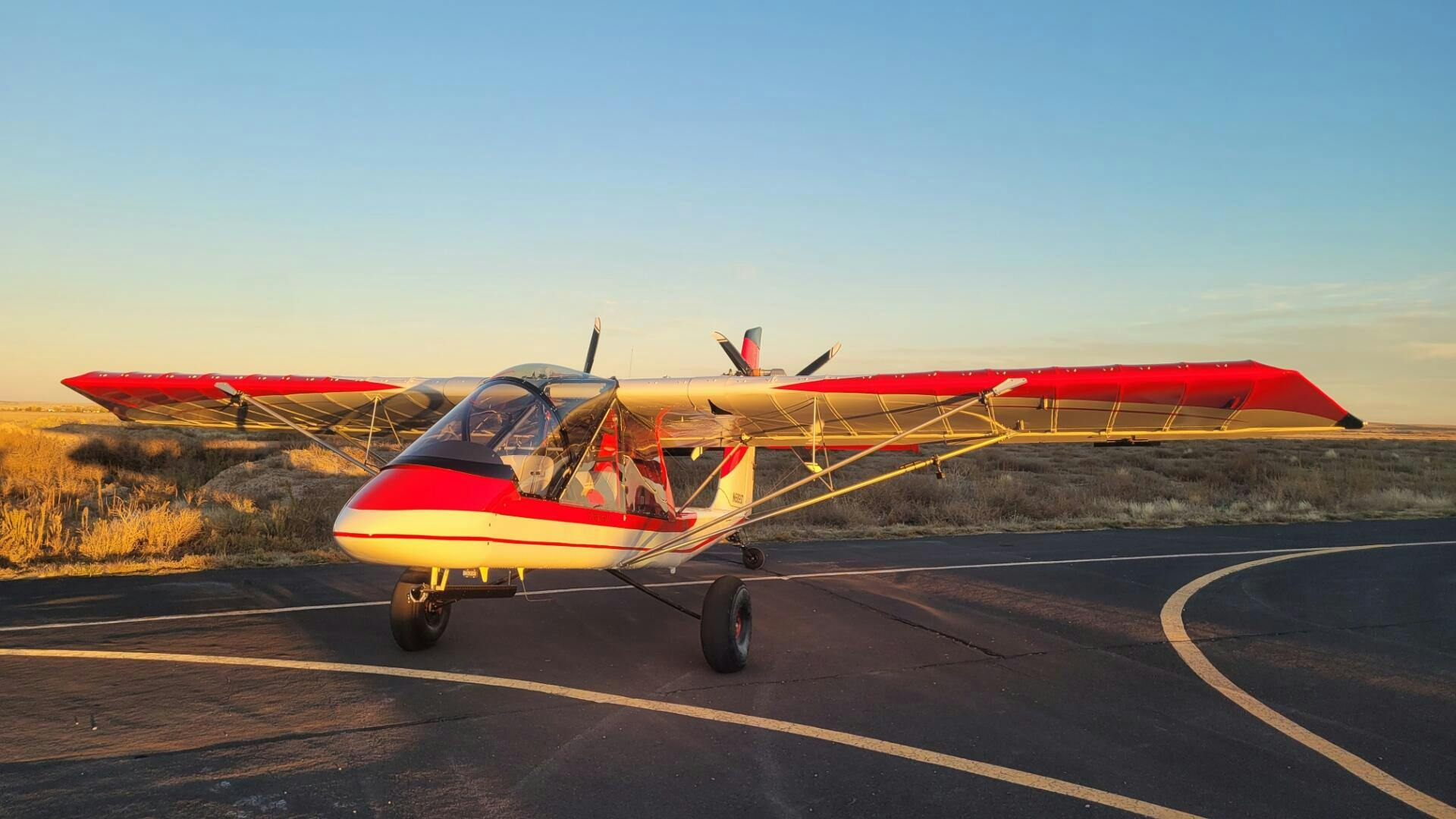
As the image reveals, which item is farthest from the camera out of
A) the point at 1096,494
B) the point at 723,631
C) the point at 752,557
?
the point at 1096,494

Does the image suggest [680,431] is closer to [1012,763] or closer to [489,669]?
[489,669]

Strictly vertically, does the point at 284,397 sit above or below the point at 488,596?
above

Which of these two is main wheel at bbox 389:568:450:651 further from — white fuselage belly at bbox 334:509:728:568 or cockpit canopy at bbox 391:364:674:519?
cockpit canopy at bbox 391:364:674:519

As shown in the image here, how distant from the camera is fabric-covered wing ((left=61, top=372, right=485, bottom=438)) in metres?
9.86

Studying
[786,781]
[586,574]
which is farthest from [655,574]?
[786,781]

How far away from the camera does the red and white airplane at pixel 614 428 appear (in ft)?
20.5

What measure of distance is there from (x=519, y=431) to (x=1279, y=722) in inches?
236

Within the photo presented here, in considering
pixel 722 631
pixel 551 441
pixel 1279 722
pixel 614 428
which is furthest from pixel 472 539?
pixel 1279 722

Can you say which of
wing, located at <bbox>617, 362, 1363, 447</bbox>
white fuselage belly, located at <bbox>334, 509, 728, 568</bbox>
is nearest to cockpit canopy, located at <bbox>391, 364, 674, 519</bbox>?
white fuselage belly, located at <bbox>334, 509, 728, 568</bbox>

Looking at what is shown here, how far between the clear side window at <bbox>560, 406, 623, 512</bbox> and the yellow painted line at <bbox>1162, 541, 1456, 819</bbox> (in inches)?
209

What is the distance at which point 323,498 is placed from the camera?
627 inches

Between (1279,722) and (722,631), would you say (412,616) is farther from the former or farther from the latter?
(1279,722)

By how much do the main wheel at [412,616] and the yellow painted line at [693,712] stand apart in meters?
0.38

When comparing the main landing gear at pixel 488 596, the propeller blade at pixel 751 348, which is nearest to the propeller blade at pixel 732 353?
the propeller blade at pixel 751 348
